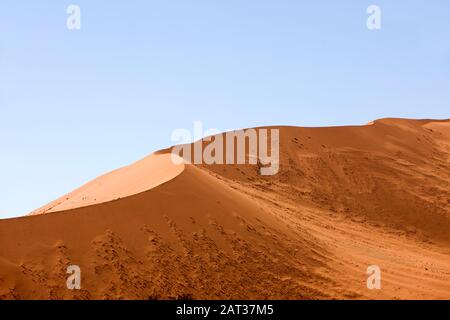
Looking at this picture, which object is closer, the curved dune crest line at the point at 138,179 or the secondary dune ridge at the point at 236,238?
the secondary dune ridge at the point at 236,238

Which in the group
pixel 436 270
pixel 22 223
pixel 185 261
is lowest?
pixel 436 270

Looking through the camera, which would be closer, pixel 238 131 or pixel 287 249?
pixel 287 249

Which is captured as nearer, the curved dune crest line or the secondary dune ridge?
the secondary dune ridge

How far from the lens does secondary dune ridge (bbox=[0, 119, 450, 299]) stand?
42.0 feet

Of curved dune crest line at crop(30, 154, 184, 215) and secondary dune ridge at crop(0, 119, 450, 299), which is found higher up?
curved dune crest line at crop(30, 154, 184, 215)

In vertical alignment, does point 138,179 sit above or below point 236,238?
above

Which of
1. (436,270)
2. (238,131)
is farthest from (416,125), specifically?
(436,270)

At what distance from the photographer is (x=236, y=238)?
51.2 ft

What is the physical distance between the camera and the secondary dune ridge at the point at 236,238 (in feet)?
42.0

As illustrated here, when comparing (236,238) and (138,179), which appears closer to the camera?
(236,238)

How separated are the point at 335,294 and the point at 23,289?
6.73 meters

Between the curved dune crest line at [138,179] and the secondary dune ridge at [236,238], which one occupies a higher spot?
the curved dune crest line at [138,179]

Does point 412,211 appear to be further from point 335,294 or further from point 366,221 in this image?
point 335,294

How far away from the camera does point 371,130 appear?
106ft
